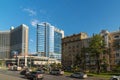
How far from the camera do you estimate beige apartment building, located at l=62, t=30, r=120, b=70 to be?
111m

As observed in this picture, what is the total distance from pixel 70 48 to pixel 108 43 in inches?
1406

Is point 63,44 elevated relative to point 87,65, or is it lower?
elevated

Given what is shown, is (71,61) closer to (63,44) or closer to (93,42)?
(63,44)

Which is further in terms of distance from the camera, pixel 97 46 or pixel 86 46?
pixel 86 46

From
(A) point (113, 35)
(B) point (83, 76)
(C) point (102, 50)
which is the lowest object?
(B) point (83, 76)

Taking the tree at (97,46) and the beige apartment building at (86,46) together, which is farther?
the beige apartment building at (86,46)

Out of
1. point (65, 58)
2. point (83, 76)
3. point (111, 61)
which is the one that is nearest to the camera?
point (83, 76)

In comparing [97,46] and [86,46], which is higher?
[86,46]

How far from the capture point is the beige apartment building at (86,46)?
11138 centimetres

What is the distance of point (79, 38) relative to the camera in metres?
139

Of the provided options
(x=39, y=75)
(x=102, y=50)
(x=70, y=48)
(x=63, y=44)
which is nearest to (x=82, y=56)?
(x=102, y=50)

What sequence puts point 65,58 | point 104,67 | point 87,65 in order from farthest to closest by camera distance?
point 65,58 → point 87,65 → point 104,67

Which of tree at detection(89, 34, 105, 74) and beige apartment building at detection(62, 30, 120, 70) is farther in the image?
beige apartment building at detection(62, 30, 120, 70)

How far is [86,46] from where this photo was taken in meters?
132
